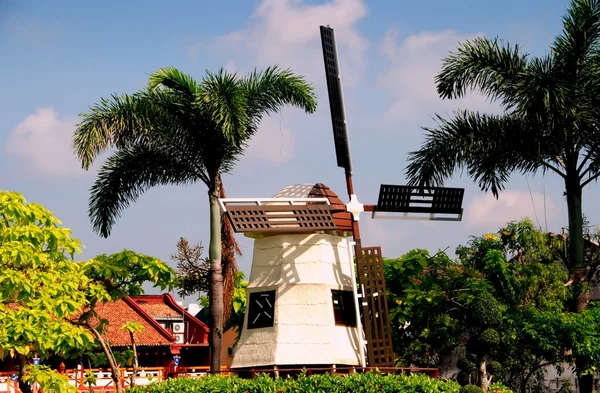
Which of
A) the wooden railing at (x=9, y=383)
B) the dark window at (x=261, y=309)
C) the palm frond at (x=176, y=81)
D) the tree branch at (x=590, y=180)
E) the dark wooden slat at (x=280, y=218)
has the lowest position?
the wooden railing at (x=9, y=383)

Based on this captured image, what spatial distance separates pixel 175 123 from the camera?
86.9 feet

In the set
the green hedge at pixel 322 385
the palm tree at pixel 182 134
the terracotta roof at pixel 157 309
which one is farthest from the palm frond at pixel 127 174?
A: the terracotta roof at pixel 157 309

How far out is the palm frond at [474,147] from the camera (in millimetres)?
26469

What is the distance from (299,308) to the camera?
22422mm

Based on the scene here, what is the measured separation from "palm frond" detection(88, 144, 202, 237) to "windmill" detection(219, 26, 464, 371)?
4.57 meters

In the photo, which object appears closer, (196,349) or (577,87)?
(577,87)

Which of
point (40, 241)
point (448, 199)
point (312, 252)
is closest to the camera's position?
point (40, 241)

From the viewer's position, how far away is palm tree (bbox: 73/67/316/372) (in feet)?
83.5

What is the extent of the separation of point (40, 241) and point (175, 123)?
7426 mm

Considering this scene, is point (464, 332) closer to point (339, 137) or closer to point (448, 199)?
point (448, 199)

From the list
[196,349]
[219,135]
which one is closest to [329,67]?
[219,135]

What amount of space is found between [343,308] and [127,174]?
8301 millimetres

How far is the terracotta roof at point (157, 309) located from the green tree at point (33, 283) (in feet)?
88.7

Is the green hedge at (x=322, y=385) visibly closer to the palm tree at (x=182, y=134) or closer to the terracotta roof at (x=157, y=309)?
the palm tree at (x=182, y=134)
